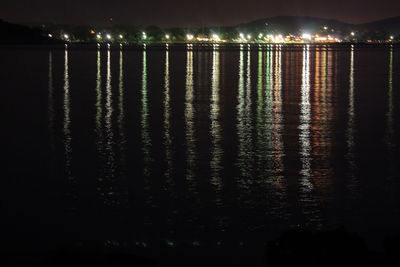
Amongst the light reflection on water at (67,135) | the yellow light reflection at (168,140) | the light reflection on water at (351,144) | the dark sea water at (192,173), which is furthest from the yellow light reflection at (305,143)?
the light reflection on water at (67,135)

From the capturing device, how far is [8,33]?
164 meters

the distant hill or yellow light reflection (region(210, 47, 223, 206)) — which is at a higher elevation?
the distant hill

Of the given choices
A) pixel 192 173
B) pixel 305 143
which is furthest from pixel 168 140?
pixel 192 173

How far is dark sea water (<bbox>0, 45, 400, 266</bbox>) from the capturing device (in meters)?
9.73

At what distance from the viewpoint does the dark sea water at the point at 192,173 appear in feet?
31.9

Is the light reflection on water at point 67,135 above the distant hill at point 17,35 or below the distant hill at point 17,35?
below

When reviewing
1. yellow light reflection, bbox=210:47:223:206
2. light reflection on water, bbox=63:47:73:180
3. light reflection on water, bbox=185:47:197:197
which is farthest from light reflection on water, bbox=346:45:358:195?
light reflection on water, bbox=63:47:73:180

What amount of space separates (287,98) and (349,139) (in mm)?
9599

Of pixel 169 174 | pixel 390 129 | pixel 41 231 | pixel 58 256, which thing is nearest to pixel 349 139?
pixel 390 129

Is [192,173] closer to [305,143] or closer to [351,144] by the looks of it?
[305,143]

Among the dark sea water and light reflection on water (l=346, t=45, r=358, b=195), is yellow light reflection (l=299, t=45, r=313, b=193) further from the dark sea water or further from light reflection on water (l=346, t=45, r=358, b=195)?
light reflection on water (l=346, t=45, r=358, b=195)

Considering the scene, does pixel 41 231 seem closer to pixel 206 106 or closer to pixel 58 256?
pixel 58 256

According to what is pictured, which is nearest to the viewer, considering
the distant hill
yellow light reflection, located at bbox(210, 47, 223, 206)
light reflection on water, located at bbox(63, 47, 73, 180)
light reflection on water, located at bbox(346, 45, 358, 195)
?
yellow light reflection, located at bbox(210, 47, 223, 206)

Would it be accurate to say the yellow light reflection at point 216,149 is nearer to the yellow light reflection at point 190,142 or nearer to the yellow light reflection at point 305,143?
the yellow light reflection at point 190,142
